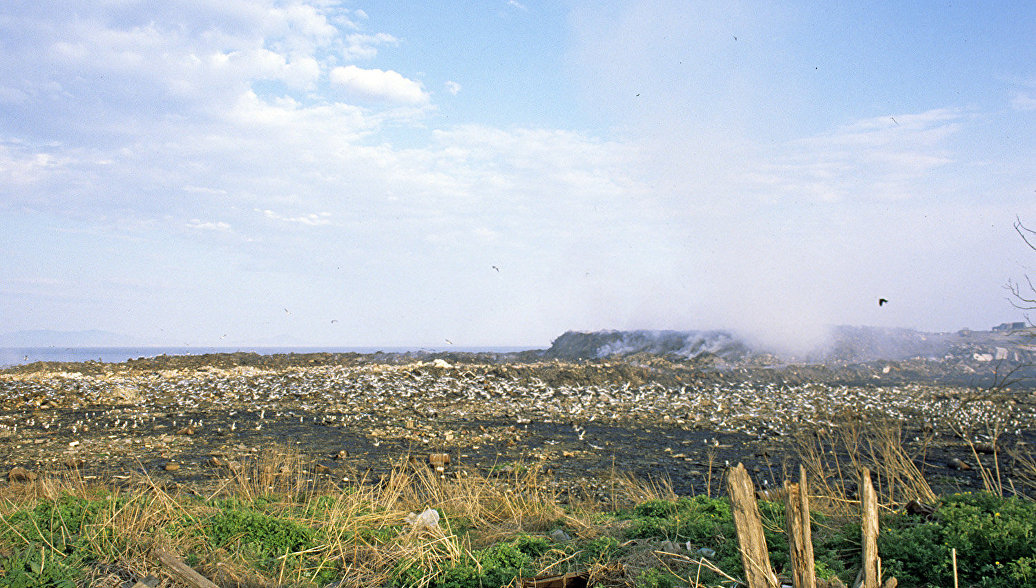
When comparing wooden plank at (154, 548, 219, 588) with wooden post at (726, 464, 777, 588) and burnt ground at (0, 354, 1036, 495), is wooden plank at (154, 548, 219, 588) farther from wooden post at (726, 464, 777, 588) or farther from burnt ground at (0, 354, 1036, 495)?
burnt ground at (0, 354, 1036, 495)

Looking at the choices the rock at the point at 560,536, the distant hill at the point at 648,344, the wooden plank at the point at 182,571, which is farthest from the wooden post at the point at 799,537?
the distant hill at the point at 648,344

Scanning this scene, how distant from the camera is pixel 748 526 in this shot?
2746 millimetres

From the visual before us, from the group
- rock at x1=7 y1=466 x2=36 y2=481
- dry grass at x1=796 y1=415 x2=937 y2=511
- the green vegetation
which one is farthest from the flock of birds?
the green vegetation

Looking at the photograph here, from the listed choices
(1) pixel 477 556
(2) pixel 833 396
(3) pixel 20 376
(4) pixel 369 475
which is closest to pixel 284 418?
(4) pixel 369 475

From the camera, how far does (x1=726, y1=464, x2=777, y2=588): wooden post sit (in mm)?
2700

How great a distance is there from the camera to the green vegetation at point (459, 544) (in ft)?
11.2

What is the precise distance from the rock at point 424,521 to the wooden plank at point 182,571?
1.40 meters

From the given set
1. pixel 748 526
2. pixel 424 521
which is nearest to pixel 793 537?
pixel 748 526

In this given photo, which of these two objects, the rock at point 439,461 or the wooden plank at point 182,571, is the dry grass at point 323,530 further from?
the rock at point 439,461

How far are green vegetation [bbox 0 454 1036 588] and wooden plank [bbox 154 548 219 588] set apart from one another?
9 centimetres

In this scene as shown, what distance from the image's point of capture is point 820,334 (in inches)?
1180

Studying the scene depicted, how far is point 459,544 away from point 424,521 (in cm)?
41

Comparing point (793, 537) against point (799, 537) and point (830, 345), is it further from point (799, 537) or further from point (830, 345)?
point (830, 345)

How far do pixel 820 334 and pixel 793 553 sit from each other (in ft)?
99.5
